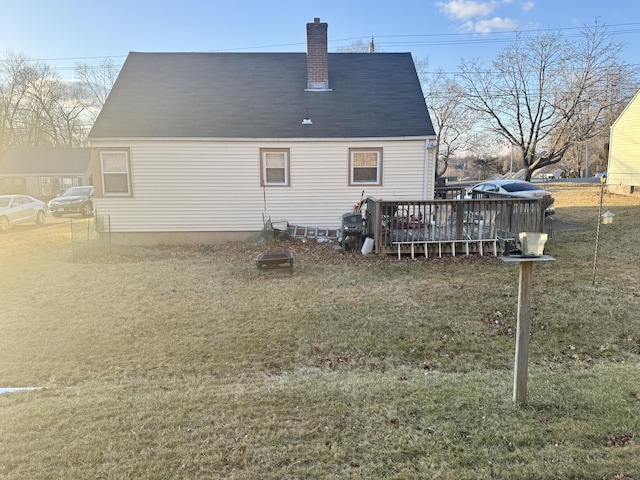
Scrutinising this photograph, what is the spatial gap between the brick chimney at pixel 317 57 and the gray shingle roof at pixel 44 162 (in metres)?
35.2

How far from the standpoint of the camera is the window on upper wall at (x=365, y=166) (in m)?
12.2

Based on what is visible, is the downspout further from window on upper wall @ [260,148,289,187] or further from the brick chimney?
the brick chimney

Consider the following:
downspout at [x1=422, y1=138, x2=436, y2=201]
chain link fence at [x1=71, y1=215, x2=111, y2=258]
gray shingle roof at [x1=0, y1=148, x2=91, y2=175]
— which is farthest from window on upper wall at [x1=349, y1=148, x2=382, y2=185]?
gray shingle roof at [x1=0, y1=148, x2=91, y2=175]

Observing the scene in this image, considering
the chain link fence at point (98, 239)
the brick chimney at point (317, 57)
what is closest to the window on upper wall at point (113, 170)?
the chain link fence at point (98, 239)

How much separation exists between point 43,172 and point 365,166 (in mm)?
40023

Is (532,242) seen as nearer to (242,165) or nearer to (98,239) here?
(242,165)

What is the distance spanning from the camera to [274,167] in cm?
1223

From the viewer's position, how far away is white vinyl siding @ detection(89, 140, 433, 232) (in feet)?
39.4

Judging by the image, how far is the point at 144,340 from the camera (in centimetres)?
523

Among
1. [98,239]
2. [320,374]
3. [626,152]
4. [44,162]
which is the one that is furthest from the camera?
[44,162]

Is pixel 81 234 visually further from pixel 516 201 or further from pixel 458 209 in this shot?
pixel 516 201

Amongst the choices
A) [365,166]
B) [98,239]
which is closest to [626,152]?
[365,166]

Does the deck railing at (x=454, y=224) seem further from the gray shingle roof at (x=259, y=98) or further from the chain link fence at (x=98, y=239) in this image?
the chain link fence at (x=98, y=239)

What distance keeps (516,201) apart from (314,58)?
8.11 metres
